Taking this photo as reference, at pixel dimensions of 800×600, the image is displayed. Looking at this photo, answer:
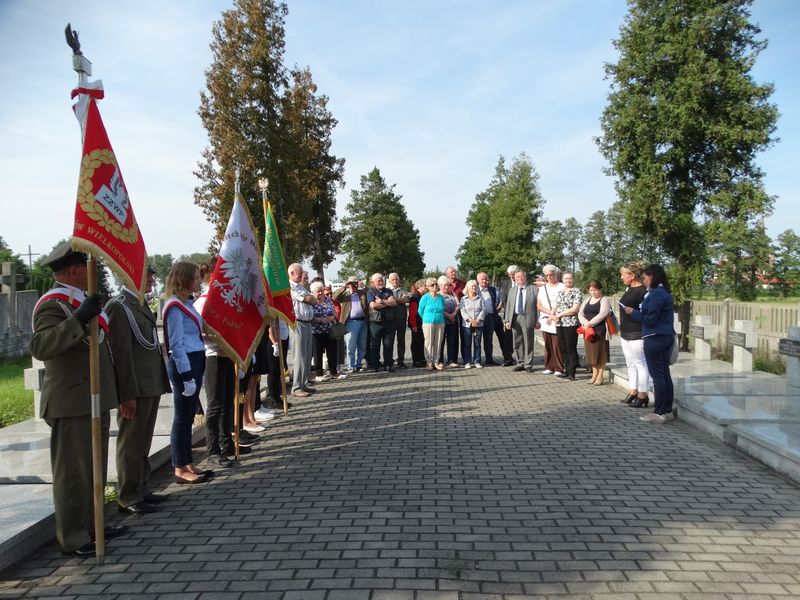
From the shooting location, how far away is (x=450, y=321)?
1369 centimetres

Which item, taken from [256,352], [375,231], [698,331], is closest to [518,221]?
Result: [375,231]

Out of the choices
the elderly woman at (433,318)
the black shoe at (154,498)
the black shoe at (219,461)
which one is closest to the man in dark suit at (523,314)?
the elderly woman at (433,318)

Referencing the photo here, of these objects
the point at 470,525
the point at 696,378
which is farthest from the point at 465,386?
the point at 470,525

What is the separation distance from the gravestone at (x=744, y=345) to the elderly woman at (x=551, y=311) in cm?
322

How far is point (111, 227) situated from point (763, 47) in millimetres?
19133

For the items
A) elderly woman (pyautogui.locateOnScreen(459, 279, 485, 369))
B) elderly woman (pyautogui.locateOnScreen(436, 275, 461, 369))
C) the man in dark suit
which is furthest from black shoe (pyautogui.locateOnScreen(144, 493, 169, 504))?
the man in dark suit

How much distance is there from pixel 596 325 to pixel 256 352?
6.10 meters

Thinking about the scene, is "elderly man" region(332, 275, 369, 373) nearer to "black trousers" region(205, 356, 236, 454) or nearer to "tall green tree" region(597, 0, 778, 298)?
"black trousers" region(205, 356, 236, 454)

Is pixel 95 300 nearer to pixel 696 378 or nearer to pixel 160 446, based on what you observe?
pixel 160 446

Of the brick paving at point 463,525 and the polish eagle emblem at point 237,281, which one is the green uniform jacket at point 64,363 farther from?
the polish eagle emblem at point 237,281

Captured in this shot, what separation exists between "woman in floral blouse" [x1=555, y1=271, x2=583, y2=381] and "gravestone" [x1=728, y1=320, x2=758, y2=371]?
3.01 metres

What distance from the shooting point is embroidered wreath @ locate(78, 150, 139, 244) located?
4262 mm

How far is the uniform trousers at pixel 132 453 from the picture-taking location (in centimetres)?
498

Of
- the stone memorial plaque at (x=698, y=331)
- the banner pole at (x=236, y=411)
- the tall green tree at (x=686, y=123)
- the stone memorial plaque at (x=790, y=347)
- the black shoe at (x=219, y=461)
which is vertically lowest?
the black shoe at (x=219, y=461)
